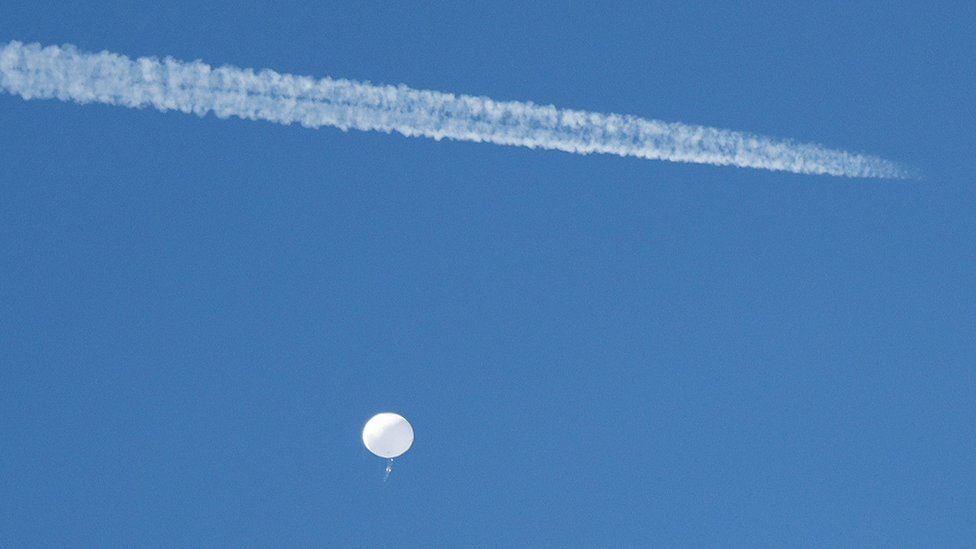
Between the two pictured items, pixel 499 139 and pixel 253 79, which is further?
pixel 499 139

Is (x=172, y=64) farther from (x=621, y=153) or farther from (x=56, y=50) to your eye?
(x=621, y=153)

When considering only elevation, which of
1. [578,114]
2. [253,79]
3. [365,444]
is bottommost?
[365,444]

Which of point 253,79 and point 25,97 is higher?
point 253,79

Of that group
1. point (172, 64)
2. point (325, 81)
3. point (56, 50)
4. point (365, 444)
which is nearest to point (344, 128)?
point (325, 81)

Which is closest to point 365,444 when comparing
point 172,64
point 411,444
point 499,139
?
point 411,444

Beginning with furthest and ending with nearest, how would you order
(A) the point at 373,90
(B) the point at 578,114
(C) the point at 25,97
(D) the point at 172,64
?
1. (B) the point at 578,114
2. (A) the point at 373,90
3. (D) the point at 172,64
4. (C) the point at 25,97

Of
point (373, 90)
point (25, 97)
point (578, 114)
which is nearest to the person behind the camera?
point (25, 97)

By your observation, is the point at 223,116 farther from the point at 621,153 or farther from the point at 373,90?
the point at 621,153
